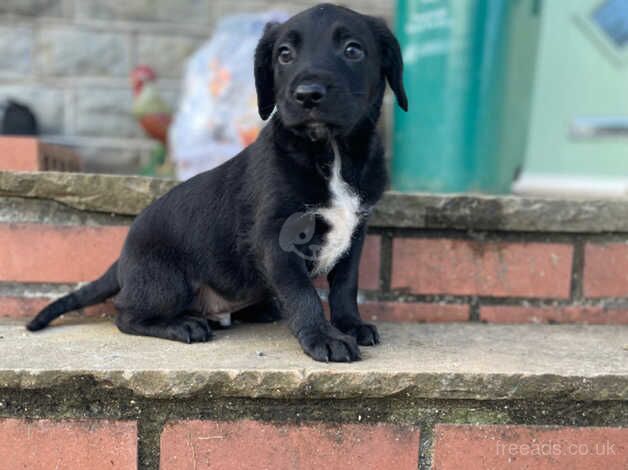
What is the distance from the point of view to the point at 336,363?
1248 millimetres

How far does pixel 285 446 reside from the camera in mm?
1197

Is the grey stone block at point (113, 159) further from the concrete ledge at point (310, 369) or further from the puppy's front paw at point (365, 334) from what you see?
the puppy's front paw at point (365, 334)

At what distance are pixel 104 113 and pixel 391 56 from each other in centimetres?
204

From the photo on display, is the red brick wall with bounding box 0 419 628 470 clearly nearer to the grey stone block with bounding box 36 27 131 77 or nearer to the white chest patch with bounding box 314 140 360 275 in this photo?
the white chest patch with bounding box 314 140 360 275

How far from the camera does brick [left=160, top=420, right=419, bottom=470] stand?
3.89 ft

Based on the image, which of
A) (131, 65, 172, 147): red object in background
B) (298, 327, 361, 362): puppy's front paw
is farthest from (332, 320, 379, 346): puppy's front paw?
(131, 65, 172, 147): red object in background

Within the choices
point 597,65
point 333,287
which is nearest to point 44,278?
point 333,287

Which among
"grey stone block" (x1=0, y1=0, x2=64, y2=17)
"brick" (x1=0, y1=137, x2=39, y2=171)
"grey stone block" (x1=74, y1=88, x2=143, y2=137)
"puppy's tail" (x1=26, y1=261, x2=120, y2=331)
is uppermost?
"grey stone block" (x1=0, y1=0, x2=64, y2=17)

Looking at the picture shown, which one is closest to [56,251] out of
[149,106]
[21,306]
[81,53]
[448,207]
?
[21,306]

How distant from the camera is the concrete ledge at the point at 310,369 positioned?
3.83 ft

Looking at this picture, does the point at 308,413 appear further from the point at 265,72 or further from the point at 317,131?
the point at 265,72

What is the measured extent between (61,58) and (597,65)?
7.86 feet

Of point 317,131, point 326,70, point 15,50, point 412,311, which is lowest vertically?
point 412,311

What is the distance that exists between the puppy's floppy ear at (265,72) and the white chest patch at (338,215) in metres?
0.22
